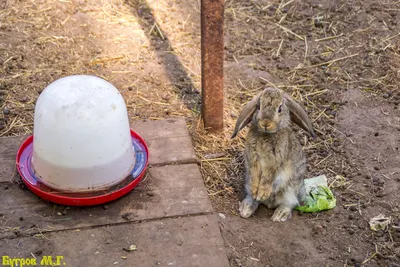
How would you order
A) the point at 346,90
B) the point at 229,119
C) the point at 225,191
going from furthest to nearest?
the point at 346,90 → the point at 229,119 → the point at 225,191

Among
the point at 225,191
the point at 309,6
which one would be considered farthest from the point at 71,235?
the point at 309,6

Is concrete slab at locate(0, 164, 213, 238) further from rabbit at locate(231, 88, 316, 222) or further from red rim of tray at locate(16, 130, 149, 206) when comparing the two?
rabbit at locate(231, 88, 316, 222)

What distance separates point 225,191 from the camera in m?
4.71

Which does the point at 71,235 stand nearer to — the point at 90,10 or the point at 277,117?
the point at 277,117

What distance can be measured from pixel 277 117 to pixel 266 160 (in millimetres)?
359

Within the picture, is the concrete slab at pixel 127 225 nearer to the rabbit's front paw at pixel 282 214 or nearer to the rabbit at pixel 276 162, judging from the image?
the rabbit at pixel 276 162

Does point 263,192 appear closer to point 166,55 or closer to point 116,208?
point 116,208

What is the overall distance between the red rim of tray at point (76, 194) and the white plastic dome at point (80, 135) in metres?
0.04

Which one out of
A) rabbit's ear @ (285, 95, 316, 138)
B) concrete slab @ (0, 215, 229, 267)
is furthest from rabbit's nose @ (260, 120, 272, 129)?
concrete slab @ (0, 215, 229, 267)

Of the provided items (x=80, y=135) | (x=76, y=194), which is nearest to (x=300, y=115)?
(x=80, y=135)

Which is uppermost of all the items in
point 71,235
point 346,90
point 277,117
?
point 277,117

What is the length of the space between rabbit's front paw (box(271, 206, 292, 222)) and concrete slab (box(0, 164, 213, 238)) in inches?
19.4

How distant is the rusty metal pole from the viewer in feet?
15.6

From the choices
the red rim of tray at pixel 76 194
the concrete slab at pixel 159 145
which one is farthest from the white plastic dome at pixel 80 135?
the concrete slab at pixel 159 145
